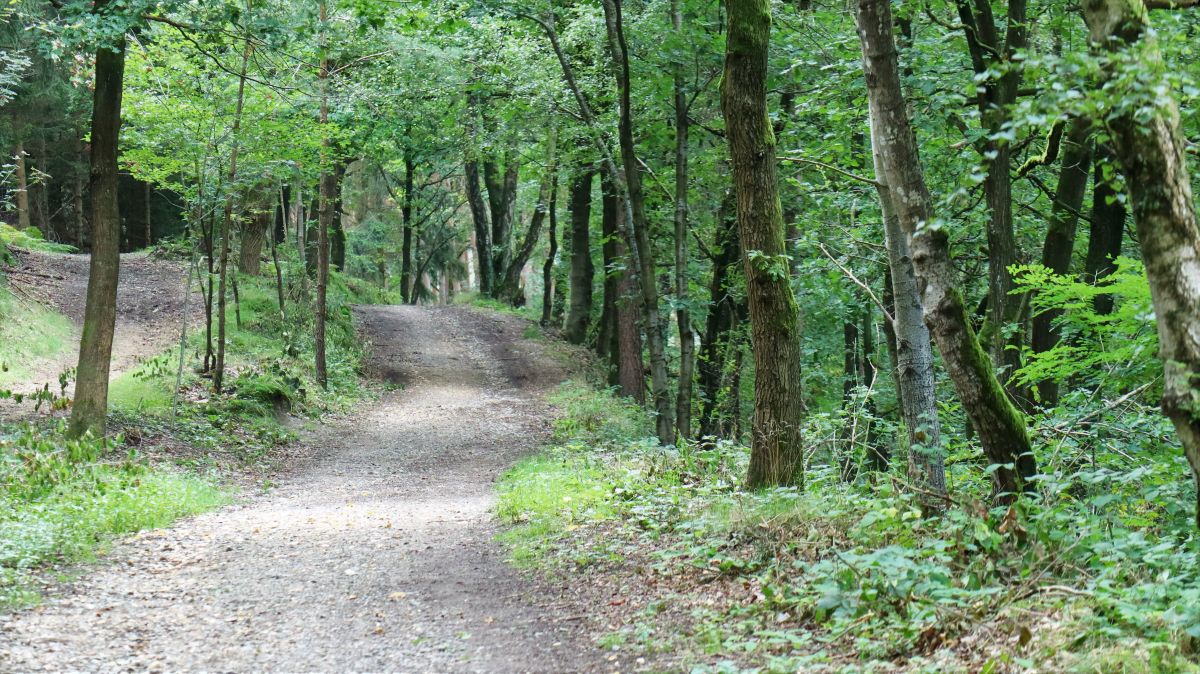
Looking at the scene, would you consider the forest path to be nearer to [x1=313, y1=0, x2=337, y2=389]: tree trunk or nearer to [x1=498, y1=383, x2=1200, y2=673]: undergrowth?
[x1=498, y1=383, x2=1200, y2=673]: undergrowth

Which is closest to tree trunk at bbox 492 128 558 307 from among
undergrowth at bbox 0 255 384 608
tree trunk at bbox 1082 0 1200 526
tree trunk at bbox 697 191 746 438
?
undergrowth at bbox 0 255 384 608

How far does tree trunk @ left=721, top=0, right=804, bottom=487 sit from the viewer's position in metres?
7.36

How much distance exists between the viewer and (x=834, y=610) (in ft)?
15.7

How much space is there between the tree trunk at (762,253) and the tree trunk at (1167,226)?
3751mm

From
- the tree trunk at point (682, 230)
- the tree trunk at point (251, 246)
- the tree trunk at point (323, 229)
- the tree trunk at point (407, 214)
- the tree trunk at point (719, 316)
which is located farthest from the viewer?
the tree trunk at point (407, 214)

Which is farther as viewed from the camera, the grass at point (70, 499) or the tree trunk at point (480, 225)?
the tree trunk at point (480, 225)

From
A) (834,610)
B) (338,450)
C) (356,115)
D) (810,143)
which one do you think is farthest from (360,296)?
(834,610)

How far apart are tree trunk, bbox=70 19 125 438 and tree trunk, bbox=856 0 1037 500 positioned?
30.4 feet

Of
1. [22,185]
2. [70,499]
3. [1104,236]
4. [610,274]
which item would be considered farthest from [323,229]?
[22,185]

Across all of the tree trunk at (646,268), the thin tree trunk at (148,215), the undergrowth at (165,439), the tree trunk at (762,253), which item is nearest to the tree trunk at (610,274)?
the tree trunk at (646,268)

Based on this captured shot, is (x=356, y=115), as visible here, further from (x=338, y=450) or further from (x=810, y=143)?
(x=810, y=143)

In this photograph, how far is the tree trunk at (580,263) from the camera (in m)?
22.0

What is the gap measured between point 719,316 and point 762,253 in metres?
10.4

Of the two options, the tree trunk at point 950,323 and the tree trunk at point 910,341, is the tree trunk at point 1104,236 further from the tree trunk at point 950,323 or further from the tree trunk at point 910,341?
the tree trunk at point 950,323
